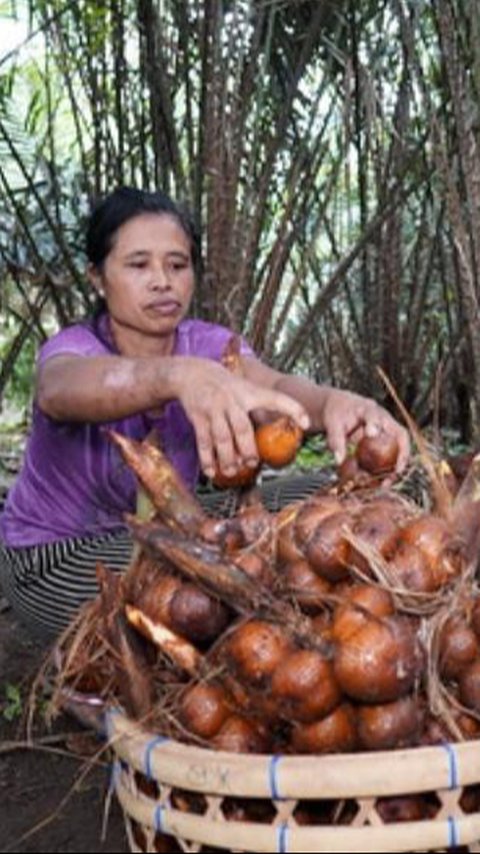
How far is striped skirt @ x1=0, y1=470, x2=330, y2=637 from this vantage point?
2549 millimetres

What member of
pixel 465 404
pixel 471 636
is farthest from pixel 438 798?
pixel 465 404

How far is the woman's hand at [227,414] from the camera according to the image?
66.5 inches

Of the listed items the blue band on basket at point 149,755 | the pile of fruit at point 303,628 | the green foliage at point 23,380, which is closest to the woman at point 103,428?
the pile of fruit at point 303,628

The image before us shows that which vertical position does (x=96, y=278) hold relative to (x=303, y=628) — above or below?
above

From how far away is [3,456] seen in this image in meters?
6.44

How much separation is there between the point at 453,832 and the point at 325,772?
17 cm

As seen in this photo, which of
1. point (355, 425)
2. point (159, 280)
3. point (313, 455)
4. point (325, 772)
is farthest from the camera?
point (313, 455)

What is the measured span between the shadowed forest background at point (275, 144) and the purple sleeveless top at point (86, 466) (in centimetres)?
78

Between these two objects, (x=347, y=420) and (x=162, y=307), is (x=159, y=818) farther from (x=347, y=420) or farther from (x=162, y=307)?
(x=162, y=307)

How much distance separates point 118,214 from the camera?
258 centimetres

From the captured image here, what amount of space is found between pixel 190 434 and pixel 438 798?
142cm

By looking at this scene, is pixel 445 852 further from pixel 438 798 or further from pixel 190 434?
pixel 190 434

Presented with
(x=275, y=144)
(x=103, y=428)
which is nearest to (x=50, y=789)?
(x=103, y=428)

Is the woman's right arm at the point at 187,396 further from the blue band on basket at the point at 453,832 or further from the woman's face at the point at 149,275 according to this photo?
the blue band on basket at the point at 453,832
